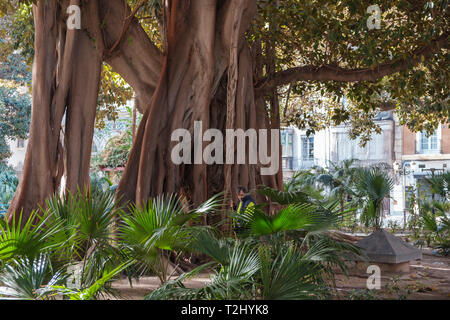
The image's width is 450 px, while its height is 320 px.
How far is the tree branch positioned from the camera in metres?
8.47

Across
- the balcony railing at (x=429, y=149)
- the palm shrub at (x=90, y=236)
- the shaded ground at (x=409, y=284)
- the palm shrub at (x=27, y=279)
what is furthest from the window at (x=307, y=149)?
the palm shrub at (x=27, y=279)

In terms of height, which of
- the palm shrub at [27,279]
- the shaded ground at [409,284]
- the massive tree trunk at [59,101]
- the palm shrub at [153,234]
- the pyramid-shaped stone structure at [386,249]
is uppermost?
the massive tree trunk at [59,101]

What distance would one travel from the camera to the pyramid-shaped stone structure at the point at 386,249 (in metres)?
7.11

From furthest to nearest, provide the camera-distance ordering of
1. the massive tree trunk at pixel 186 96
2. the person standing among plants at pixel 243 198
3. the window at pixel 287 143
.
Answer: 1. the window at pixel 287 143
2. the massive tree trunk at pixel 186 96
3. the person standing among plants at pixel 243 198

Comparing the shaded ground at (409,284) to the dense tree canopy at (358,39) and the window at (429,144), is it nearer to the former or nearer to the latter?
the dense tree canopy at (358,39)

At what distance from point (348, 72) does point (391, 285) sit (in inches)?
163

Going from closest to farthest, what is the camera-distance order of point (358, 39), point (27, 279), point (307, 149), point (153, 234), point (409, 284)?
point (27, 279) < point (153, 234) < point (409, 284) < point (358, 39) < point (307, 149)

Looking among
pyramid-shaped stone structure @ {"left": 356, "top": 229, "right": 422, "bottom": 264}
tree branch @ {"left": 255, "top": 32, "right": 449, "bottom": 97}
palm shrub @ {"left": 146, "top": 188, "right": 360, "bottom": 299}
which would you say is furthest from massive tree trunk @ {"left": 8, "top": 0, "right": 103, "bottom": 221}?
pyramid-shaped stone structure @ {"left": 356, "top": 229, "right": 422, "bottom": 264}

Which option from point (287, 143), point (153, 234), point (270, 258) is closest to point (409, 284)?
point (270, 258)

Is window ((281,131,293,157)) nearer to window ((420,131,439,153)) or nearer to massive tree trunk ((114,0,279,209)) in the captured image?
window ((420,131,439,153))

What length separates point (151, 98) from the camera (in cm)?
762

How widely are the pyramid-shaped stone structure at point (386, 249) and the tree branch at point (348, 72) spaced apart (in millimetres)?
2749

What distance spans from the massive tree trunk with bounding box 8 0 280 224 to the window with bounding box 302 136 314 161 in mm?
22461

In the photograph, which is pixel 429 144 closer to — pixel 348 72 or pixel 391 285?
pixel 348 72
